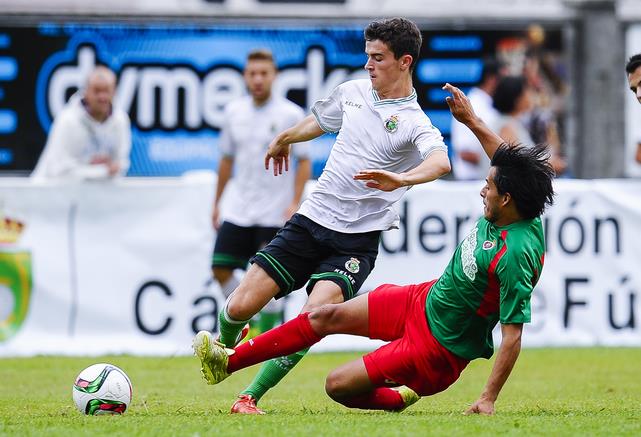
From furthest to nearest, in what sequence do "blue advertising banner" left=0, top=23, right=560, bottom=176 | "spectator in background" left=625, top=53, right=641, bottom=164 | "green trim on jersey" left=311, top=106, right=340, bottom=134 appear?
"blue advertising banner" left=0, top=23, right=560, bottom=176 < "spectator in background" left=625, top=53, right=641, bottom=164 < "green trim on jersey" left=311, top=106, right=340, bottom=134

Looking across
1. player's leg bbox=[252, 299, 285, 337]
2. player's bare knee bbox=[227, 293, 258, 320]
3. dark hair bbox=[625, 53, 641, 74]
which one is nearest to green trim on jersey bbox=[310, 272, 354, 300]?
player's bare knee bbox=[227, 293, 258, 320]

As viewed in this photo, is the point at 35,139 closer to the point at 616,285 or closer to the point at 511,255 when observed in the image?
the point at 616,285

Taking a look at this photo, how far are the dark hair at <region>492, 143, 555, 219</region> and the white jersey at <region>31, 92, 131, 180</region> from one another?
6.31 metres

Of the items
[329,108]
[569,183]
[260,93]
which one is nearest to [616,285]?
[569,183]

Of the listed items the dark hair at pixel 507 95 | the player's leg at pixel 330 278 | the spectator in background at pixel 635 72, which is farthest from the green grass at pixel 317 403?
the dark hair at pixel 507 95

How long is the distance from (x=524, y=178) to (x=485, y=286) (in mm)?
614

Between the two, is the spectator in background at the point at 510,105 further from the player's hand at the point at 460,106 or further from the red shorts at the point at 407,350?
the red shorts at the point at 407,350

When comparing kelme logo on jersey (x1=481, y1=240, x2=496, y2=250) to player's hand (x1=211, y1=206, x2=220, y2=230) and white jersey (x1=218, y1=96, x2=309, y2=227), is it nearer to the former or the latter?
white jersey (x1=218, y1=96, x2=309, y2=227)

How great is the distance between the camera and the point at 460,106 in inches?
290

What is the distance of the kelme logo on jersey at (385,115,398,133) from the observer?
7.54 m

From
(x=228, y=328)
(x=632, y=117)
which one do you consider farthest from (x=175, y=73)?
(x=228, y=328)

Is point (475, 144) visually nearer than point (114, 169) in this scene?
No

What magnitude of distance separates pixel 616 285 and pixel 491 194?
224 inches

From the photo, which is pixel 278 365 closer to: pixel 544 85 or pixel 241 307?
pixel 241 307
